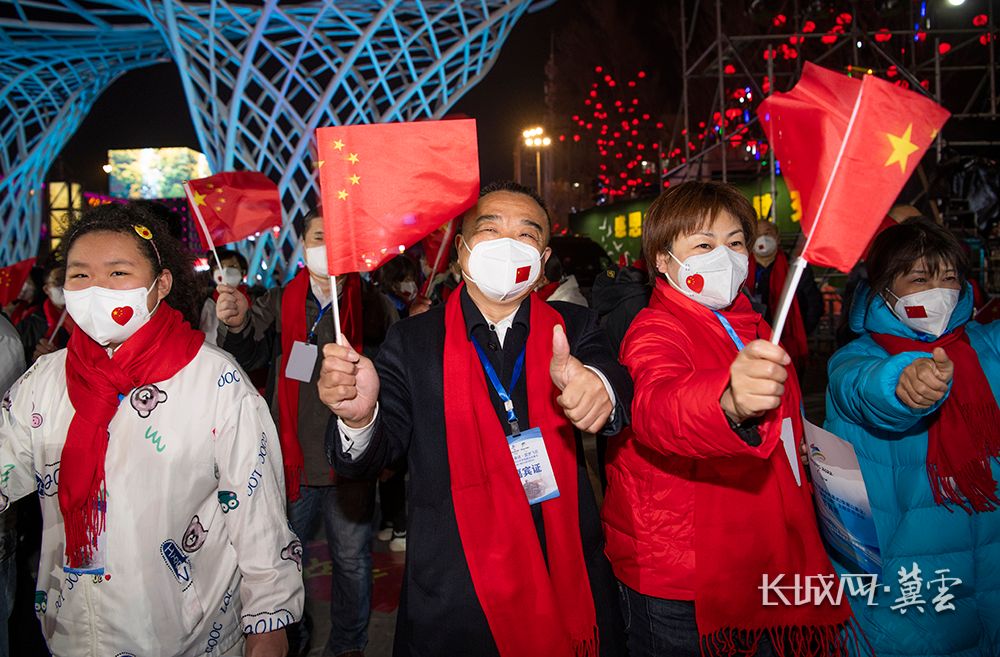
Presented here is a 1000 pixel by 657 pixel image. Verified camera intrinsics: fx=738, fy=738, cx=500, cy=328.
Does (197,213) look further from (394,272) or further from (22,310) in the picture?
(22,310)

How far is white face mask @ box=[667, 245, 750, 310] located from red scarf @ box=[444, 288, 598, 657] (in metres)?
0.53

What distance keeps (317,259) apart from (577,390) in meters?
2.37

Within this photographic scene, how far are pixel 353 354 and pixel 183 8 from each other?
45.2 ft

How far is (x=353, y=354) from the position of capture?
175 cm

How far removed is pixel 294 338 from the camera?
385cm

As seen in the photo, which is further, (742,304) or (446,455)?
(742,304)

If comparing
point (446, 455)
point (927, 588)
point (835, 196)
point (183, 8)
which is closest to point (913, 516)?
point (927, 588)

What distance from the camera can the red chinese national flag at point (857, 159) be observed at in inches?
62.3

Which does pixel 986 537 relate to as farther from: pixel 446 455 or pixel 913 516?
pixel 446 455

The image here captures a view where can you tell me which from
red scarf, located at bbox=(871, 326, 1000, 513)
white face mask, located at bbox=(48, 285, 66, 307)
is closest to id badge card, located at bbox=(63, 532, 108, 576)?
red scarf, located at bbox=(871, 326, 1000, 513)

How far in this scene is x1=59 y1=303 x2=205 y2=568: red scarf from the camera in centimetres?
200

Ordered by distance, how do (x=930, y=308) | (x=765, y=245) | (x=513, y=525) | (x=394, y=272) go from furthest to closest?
(x=394, y=272)
(x=765, y=245)
(x=930, y=308)
(x=513, y=525)

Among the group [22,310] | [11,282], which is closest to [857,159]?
[11,282]

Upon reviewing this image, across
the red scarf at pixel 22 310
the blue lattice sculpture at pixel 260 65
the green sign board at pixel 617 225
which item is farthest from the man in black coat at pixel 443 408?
the green sign board at pixel 617 225
